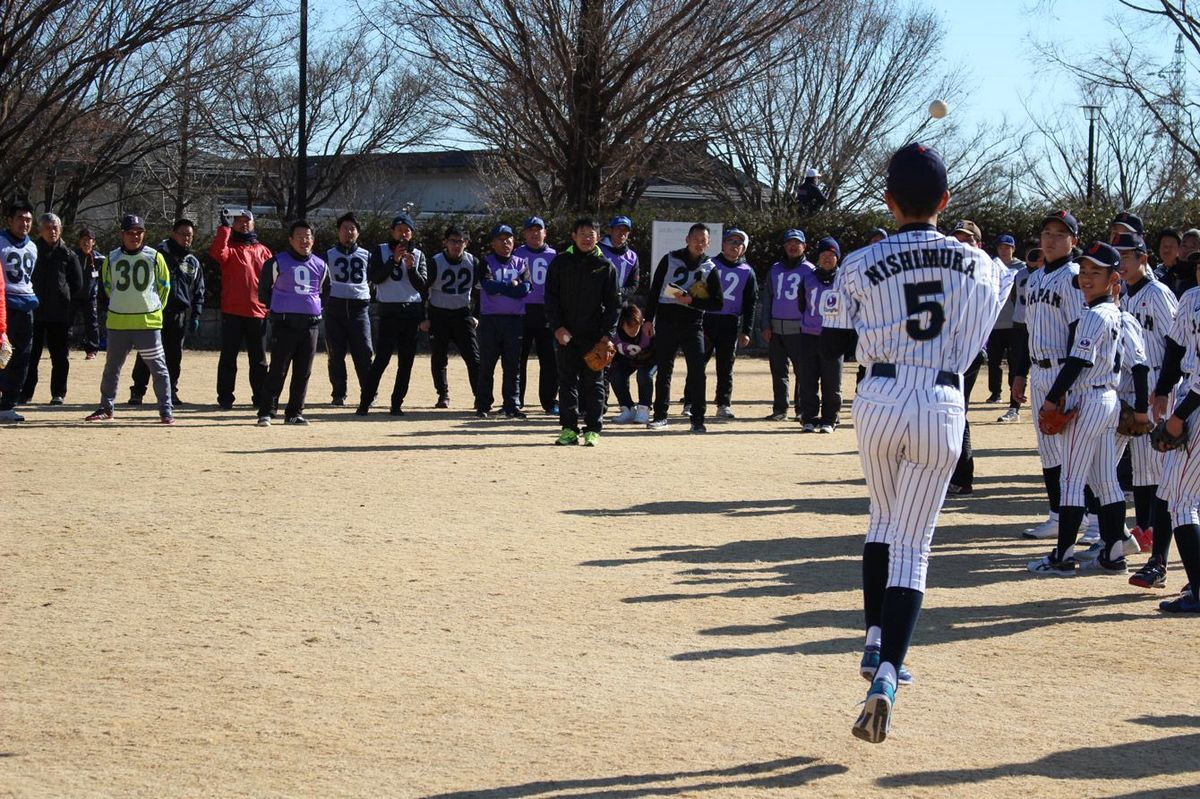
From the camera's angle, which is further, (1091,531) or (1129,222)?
(1129,222)

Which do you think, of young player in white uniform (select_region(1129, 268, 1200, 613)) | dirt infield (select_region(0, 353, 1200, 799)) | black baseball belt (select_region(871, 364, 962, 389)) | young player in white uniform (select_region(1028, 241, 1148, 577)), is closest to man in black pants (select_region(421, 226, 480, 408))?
dirt infield (select_region(0, 353, 1200, 799))

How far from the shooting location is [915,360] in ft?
16.8

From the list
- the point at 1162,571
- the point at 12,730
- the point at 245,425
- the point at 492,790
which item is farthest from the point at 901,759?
the point at 245,425

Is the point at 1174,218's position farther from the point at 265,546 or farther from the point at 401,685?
the point at 401,685

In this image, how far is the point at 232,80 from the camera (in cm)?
2927

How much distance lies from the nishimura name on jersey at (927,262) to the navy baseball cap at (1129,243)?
3763mm

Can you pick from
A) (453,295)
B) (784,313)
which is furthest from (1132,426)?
(453,295)

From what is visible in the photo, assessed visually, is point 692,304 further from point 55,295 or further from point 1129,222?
point 55,295

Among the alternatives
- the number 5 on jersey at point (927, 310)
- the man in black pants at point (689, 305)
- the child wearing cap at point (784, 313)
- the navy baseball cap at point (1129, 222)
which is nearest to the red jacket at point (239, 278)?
the man in black pants at point (689, 305)

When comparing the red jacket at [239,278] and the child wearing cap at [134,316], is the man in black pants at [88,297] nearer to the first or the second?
the red jacket at [239,278]

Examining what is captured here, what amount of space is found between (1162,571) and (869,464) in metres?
3.45

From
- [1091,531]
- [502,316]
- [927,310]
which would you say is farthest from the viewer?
[502,316]

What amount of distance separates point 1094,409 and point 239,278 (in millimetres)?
10498

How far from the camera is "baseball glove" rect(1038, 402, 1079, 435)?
317 inches
